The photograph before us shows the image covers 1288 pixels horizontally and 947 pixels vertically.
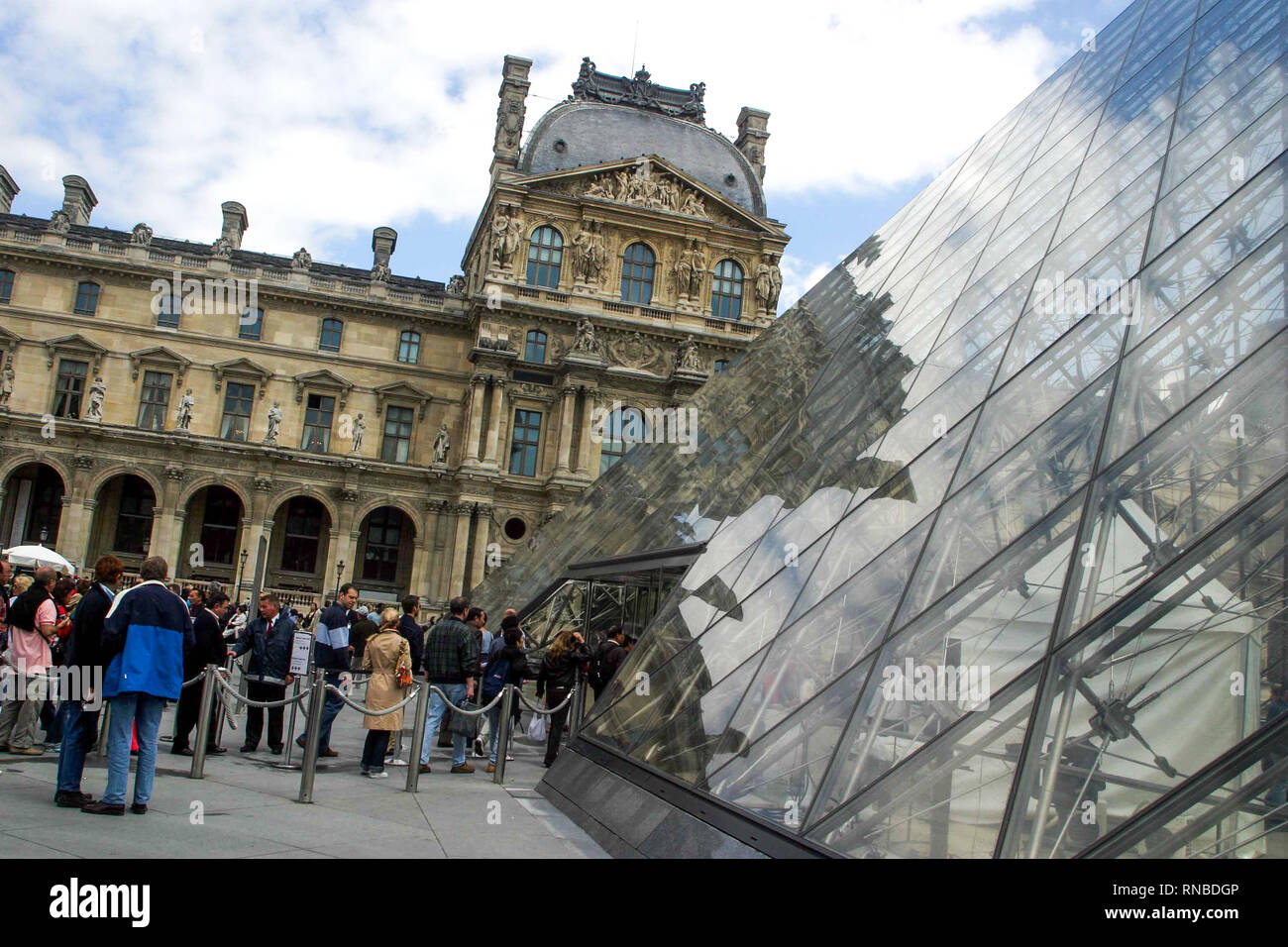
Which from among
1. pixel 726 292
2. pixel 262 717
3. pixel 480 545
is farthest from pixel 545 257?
pixel 262 717

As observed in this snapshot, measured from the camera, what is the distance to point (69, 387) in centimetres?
3984

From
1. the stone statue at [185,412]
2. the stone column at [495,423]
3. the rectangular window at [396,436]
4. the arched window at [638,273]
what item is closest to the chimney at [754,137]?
the arched window at [638,273]

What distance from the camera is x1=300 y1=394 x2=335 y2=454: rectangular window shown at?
4128cm

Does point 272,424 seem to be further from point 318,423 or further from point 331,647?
point 331,647

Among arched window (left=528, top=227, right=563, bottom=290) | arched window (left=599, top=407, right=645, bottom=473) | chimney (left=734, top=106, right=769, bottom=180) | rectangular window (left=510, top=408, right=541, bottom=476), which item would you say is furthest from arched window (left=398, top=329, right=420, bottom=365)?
chimney (left=734, top=106, right=769, bottom=180)

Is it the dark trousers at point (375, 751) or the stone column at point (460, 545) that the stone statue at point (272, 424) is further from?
the dark trousers at point (375, 751)

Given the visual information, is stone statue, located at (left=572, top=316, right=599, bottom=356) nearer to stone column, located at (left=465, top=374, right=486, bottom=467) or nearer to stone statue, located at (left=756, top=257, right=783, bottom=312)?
stone column, located at (left=465, top=374, right=486, bottom=467)

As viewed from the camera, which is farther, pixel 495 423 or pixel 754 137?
pixel 754 137

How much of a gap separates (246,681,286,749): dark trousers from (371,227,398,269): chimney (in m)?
37.8

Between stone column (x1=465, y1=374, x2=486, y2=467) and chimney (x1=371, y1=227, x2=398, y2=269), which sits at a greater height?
chimney (x1=371, y1=227, x2=398, y2=269)

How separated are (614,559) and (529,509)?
87.6 ft

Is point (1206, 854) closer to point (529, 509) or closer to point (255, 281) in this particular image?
point (529, 509)

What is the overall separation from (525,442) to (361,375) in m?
7.36

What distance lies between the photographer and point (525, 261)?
41406mm
